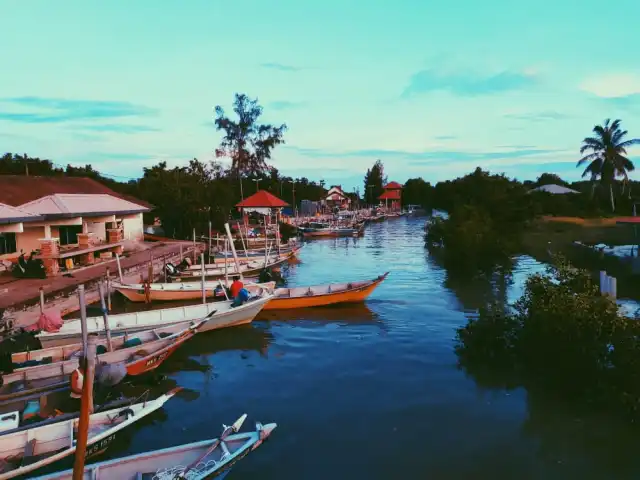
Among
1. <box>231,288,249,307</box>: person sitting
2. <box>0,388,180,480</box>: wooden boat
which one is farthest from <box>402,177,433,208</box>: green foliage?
<box>0,388,180,480</box>: wooden boat

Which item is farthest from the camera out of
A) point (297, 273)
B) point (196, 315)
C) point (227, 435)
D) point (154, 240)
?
point (154, 240)

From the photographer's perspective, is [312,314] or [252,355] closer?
[252,355]

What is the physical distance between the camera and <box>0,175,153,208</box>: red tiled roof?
28750 millimetres

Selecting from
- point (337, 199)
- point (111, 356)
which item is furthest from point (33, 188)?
point (337, 199)

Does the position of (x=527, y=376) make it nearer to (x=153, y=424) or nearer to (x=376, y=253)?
(x=153, y=424)

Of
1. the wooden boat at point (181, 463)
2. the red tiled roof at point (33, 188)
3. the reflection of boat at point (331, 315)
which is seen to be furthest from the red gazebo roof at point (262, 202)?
the wooden boat at point (181, 463)

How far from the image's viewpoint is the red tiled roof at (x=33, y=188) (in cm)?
2875

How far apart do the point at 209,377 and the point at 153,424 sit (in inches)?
128

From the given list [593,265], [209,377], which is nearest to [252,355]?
[209,377]

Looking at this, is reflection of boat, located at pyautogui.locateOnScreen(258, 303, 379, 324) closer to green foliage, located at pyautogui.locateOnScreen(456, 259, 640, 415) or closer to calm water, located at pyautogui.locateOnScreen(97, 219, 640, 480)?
calm water, located at pyautogui.locateOnScreen(97, 219, 640, 480)

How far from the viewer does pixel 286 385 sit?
14.4 metres

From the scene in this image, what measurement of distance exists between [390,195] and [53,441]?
124m

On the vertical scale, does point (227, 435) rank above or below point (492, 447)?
above

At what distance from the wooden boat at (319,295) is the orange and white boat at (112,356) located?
22.1ft
